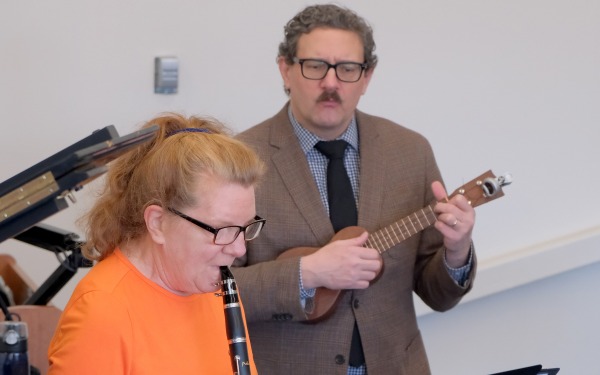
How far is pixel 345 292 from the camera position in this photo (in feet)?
8.29

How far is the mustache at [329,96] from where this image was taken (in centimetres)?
253

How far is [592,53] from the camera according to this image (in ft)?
12.5

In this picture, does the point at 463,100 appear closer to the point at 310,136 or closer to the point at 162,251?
the point at 310,136

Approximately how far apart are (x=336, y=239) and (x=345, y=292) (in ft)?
0.46

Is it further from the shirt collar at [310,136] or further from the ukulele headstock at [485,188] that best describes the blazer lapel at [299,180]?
the ukulele headstock at [485,188]

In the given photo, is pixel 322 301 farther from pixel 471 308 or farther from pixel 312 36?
pixel 471 308

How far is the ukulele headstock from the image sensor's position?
2.47 meters

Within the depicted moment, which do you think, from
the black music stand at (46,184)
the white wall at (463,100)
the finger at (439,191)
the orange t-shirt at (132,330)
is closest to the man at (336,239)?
the finger at (439,191)

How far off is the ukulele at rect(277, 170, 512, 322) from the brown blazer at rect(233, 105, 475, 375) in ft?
0.11

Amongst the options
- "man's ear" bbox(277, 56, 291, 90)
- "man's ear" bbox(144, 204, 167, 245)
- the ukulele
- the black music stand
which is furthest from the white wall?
the black music stand

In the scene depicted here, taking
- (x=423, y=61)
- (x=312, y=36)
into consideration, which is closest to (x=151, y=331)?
(x=312, y=36)

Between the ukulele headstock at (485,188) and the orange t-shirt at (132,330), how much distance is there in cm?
87

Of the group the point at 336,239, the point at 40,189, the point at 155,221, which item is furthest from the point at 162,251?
the point at 336,239

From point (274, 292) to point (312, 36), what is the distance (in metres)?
0.68
